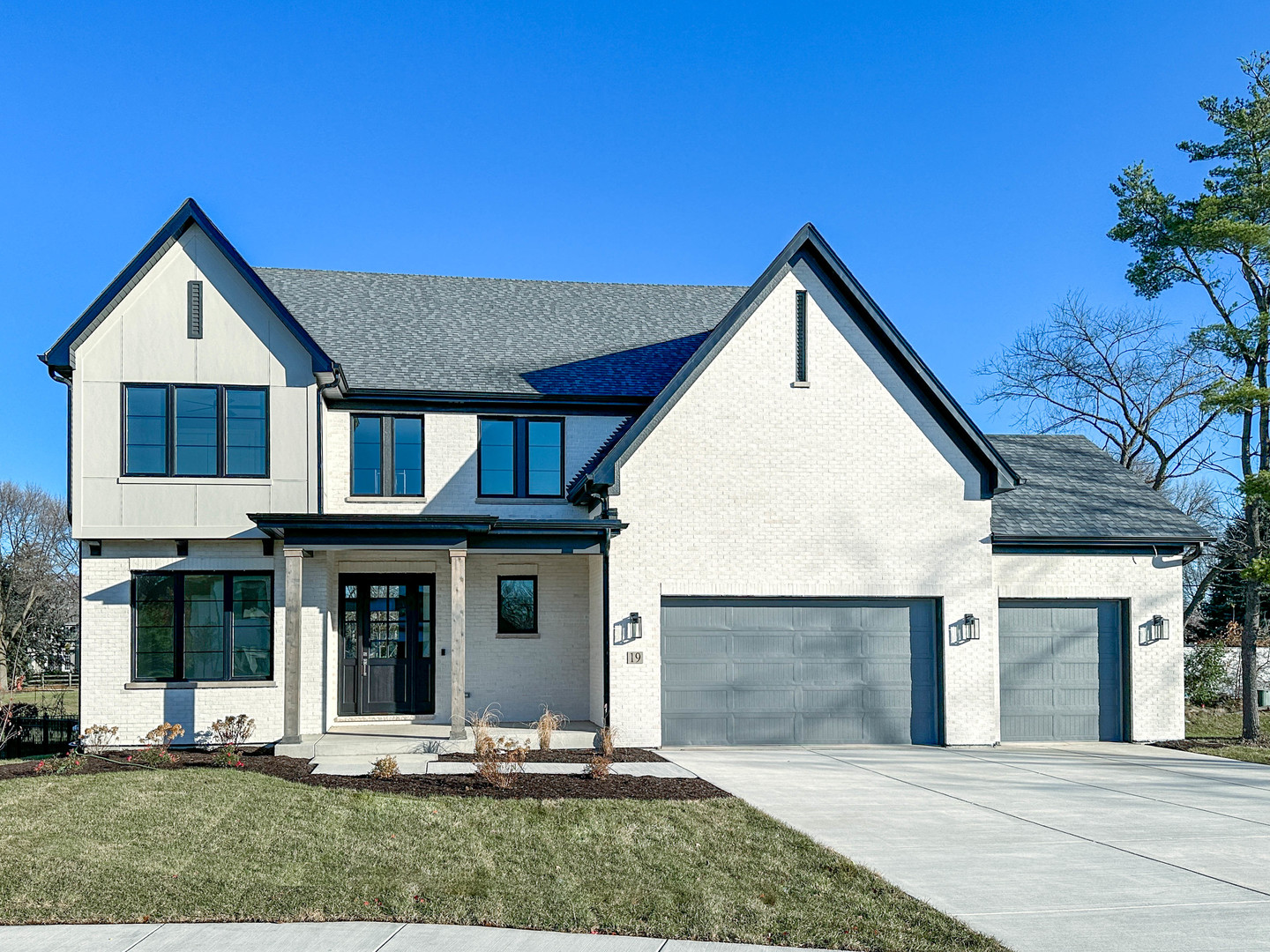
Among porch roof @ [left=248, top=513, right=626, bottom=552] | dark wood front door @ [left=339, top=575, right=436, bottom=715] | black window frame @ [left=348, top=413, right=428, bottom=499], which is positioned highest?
black window frame @ [left=348, top=413, right=428, bottom=499]

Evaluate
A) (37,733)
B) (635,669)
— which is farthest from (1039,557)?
(37,733)

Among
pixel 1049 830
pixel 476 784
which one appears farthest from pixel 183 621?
pixel 1049 830

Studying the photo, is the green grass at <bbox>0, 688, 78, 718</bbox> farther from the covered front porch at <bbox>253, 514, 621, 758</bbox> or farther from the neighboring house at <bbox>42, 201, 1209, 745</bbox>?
the neighboring house at <bbox>42, 201, 1209, 745</bbox>

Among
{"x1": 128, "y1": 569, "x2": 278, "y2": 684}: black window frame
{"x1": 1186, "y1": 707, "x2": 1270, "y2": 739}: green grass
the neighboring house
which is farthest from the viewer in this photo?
{"x1": 1186, "y1": 707, "x2": 1270, "y2": 739}: green grass

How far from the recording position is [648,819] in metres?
10.8

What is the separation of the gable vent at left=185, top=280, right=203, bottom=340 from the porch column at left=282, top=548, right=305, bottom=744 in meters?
4.20

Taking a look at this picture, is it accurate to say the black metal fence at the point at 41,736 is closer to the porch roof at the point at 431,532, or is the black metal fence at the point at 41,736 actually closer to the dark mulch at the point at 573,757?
the porch roof at the point at 431,532

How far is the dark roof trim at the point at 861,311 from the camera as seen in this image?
1714 cm

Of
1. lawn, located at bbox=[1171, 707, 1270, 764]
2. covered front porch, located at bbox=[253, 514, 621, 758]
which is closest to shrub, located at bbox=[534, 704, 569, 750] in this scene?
covered front porch, located at bbox=[253, 514, 621, 758]

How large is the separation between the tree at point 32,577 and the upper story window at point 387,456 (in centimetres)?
2671

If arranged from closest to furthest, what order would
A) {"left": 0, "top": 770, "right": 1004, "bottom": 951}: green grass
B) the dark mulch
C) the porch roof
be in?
{"left": 0, "top": 770, "right": 1004, "bottom": 951}: green grass → the dark mulch → the porch roof

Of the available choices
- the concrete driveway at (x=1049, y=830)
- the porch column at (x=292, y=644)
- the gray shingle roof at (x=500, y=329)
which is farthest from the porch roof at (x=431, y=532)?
the concrete driveway at (x=1049, y=830)

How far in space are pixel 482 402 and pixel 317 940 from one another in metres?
12.9

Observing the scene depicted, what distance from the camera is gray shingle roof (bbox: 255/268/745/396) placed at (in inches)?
773
